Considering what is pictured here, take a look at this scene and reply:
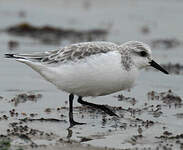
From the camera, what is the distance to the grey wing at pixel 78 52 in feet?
21.7

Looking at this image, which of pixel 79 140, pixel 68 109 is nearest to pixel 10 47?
pixel 68 109

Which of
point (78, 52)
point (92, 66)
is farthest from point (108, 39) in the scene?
point (92, 66)

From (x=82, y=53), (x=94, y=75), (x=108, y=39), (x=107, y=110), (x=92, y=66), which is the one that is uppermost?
(x=108, y=39)

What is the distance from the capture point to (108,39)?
44.7 ft

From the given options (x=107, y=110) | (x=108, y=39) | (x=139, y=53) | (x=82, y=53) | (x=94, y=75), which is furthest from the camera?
(x=108, y=39)

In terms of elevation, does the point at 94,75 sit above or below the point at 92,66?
below

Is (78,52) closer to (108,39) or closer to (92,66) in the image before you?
(92,66)

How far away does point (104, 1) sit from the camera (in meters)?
17.9

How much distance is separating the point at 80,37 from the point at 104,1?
4.32 m

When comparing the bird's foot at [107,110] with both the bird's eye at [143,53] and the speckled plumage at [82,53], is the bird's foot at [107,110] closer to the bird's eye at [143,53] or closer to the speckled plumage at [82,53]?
the speckled plumage at [82,53]

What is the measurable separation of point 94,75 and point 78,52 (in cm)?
47

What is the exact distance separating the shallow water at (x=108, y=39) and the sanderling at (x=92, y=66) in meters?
0.43

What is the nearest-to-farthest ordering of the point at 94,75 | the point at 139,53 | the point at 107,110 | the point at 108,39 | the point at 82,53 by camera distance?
1. the point at 94,75
2. the point at 82,53
3. the point at 139,53
4. the point at 107,110
5. the point at 108,39

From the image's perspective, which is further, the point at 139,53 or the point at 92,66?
the point at 139,53
